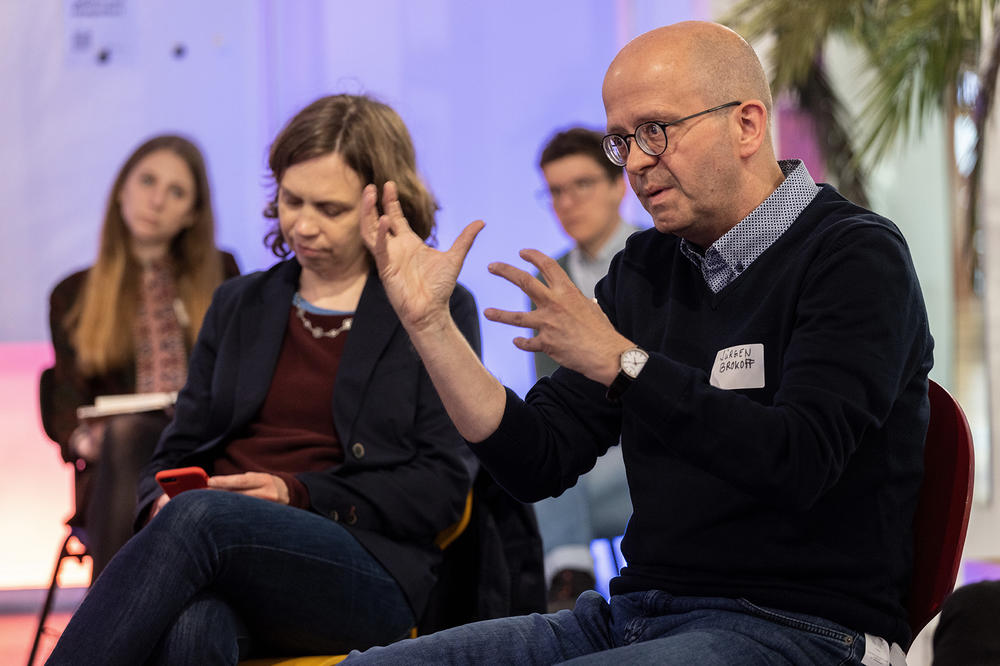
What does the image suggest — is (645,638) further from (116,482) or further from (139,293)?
(139,293)

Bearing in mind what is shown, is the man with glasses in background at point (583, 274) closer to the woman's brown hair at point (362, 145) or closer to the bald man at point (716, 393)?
the woman's brown hair at point (362, 145)

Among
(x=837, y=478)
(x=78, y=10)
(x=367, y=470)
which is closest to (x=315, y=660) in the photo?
(x=367, y=470)

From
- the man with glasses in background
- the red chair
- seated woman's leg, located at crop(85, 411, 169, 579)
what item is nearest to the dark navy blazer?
seated woman's leg, located at crop(85, 411, 169, 579)

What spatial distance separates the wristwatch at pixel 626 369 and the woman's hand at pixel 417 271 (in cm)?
29

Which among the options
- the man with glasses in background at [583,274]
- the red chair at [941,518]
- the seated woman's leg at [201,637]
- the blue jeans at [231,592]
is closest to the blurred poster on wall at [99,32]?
the man with glasses in background at [583,274]

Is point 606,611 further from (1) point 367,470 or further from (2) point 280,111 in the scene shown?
(2) point 280,111

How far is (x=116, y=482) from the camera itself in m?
2.75

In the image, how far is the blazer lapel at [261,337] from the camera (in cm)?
225

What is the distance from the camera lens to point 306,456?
2215 millimetres

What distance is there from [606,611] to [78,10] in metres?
4.51

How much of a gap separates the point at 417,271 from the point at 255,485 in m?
0.66

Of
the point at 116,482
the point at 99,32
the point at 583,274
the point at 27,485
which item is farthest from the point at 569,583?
the point at 99,32

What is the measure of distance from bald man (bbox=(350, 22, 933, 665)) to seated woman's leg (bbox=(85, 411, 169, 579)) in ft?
4.67

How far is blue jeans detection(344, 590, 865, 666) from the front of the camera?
4.31 feet
